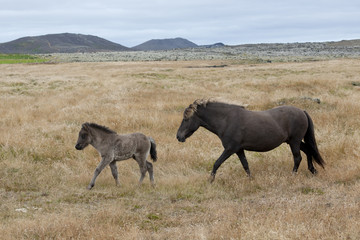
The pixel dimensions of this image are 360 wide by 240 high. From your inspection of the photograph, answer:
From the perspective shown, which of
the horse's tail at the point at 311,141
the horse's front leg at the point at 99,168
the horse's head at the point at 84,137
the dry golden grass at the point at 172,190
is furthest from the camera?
the horse's tail at the point at 311,141

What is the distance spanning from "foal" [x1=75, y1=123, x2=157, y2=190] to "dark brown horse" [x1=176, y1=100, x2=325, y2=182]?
108 centimetres

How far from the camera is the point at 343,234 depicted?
5.30 meters

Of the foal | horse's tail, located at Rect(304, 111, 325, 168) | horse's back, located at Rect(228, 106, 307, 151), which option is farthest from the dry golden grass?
horse's back, located at Rect(228, 106, 307, 151)

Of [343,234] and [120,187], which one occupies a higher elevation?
[343,234]

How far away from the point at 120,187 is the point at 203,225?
11.1ft

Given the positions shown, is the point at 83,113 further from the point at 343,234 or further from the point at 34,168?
the point at 343,234

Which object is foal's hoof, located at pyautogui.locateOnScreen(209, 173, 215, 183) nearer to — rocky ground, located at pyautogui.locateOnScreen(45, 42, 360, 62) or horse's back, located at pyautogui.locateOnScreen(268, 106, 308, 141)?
horse's back, located at pyautogui.locateOnScreen(268, 106, 308, 141)

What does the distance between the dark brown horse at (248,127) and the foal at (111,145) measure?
1077 mm

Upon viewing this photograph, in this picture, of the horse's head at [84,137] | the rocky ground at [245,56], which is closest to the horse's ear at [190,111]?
the horse's head at [84,137]

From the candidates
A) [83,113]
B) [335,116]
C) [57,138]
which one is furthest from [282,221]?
[83,113]

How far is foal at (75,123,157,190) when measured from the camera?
8.98 m

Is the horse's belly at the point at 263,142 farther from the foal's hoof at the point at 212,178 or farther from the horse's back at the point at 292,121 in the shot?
the foal's hoof at the point at 212,178

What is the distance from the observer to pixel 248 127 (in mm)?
8953

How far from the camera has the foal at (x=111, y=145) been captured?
8.98 metres
